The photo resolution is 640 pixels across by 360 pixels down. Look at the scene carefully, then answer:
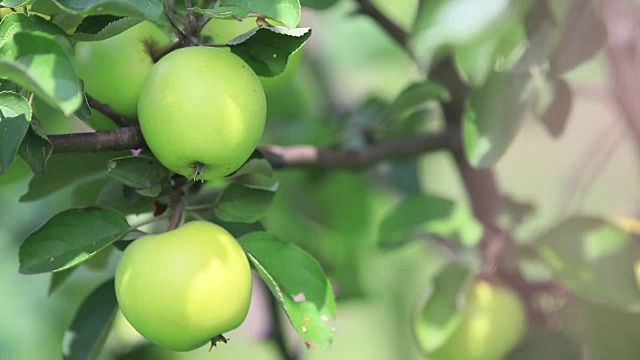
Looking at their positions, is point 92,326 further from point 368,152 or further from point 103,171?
point 368,152

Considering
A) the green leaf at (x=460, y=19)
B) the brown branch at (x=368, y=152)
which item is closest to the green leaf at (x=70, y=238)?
the brown branch at (x=368, y=152)

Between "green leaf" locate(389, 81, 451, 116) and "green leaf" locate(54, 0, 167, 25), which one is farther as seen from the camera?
"green leaf" locate(389, 81, 451, 116)

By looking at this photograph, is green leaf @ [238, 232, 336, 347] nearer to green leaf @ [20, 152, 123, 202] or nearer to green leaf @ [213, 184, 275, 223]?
green leaf @ [213, 184, 275, 223]

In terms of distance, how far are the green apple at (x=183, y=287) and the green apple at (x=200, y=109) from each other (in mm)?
52

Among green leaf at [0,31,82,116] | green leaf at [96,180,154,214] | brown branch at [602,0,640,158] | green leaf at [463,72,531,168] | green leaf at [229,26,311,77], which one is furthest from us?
brown branch at [602,0,640,158]

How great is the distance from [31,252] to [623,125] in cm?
70

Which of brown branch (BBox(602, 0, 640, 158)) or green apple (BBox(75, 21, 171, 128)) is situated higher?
green apple (BBox(75, 21, 171, 128))

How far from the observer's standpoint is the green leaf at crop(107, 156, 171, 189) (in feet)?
1.94

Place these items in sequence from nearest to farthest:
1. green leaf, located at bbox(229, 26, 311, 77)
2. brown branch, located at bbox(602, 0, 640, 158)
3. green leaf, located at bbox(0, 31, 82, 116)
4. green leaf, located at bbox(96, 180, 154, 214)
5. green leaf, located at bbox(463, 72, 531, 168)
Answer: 1. green leaf, located at bbox(0, 31, 82, 116)
2. green leaf, located at bbox(229, 26, 311, 77)
3. green leaf, located at bbox(96, 180, 154, 214)
4. green leaf, located at bbox(463, 72, 531, 168)
5. brown branch, located at bbox(602, 0, 640, 158)

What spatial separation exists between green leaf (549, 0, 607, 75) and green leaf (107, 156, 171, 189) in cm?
41

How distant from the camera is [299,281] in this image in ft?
2.06

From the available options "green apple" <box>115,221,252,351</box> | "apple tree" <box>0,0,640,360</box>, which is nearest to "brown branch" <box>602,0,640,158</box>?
"apple tree" <box>0,0,640,360</box>

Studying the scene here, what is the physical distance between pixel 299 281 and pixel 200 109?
16cm

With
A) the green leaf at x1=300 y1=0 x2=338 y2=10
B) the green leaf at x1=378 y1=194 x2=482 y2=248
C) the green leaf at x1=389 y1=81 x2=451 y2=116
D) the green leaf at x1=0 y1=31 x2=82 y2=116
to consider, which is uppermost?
the green leaf at x1=0 y1=31 x2=82 y2=116
